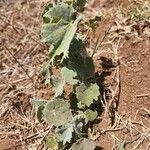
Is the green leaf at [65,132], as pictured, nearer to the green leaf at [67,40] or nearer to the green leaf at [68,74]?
the green leaf at [68,74]

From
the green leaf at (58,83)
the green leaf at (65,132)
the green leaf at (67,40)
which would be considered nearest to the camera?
the green leaf at (67,40)

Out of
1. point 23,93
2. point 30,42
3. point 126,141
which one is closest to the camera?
point 126,141

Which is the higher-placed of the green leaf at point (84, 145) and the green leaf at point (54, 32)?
the green leaf at point (54, 32)

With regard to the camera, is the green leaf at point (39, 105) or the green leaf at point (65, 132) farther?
the green leaf at point (39, 105)

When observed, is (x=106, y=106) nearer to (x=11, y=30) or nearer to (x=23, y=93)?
(x=23, y=93)

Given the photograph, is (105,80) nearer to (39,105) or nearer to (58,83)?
(58,83)

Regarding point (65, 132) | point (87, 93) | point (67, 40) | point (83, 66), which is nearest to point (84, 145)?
point (65, 132)

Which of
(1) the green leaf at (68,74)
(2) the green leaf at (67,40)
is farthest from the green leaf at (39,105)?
(2) the green leaf at (67,40)

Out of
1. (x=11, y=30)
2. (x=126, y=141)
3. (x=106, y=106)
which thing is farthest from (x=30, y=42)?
(x=126, y=141)
